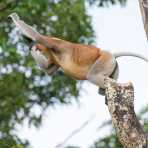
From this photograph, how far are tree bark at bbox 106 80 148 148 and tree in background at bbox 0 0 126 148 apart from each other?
7.28 meters

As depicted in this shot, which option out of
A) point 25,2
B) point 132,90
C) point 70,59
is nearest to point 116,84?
point 132,90

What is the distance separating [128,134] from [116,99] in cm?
24

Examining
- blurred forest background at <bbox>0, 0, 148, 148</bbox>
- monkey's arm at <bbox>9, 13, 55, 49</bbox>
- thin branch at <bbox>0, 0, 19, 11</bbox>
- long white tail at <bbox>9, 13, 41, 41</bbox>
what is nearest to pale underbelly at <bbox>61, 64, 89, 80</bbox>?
monkey's arm at <bbox>9, 13, 55, 49</bbox>

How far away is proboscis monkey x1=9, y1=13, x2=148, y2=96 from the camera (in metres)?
6.76

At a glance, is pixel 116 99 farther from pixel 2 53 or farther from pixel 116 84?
pixel 2 53

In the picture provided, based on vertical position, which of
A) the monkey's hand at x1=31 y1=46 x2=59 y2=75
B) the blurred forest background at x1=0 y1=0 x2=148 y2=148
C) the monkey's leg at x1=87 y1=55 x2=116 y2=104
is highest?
the monkey's hand at x1=31 y1=46 x2=59 y2=75

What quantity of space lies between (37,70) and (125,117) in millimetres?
8235

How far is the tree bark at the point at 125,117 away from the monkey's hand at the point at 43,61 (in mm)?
2181

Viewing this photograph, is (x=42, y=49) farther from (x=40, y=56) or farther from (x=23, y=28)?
(x=23, y=28)

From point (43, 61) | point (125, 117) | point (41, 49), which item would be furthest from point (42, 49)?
point (125, 117)

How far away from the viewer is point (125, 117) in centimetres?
455

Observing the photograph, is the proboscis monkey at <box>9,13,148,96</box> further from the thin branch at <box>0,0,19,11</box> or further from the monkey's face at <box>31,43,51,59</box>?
the thin branch at <box>0,0,19,11</box>

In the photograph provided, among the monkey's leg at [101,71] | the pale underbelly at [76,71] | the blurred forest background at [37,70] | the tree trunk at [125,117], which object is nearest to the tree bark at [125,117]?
the tree trunk at [125,117]

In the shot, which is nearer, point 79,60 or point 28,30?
point 28,30
